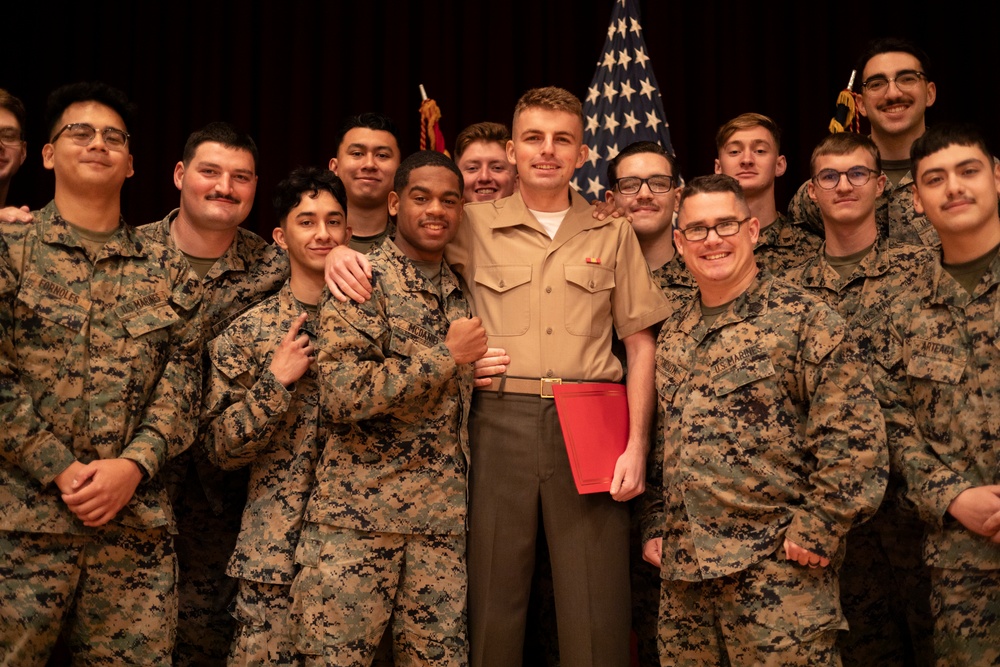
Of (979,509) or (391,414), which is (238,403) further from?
(979,509)

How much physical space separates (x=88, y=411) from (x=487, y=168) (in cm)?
205

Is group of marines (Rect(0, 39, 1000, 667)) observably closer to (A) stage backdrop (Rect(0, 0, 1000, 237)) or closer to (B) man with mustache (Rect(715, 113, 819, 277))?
(B) man with mustache (Rect(715, 113, 819, 277))

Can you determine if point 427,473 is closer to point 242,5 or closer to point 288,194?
point 288,194

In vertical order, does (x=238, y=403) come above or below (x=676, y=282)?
below

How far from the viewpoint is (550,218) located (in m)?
3.44

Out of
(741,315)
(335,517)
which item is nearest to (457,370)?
(335,517)

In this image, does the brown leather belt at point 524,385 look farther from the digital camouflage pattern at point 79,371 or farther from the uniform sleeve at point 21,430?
the uniform sleeve at point 21,430

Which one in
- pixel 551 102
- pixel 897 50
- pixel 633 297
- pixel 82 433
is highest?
pixel 897 50

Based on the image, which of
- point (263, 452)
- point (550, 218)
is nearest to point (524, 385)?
point (550, 218)

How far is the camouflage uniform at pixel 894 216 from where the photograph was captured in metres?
3.75

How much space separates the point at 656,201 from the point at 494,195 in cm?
77

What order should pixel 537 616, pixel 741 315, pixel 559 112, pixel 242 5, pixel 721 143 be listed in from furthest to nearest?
pixel 242 5
pixel 721 143
pixel 537 616
pixel 559 112
pixel 741 315

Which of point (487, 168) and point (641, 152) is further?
point (487, 168)

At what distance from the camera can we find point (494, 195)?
14.1 feet
